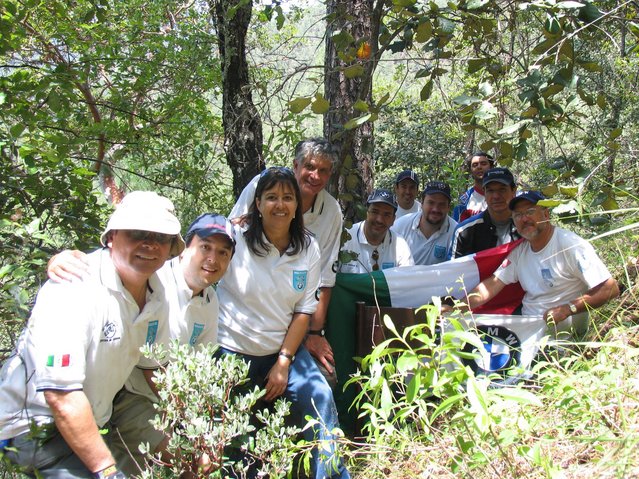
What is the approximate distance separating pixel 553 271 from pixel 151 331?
9.22 ft

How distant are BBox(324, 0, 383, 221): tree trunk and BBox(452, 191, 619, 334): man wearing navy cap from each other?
1.19 meters

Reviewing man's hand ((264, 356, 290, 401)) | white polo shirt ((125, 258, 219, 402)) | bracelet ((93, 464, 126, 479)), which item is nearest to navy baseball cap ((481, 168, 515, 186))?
man's hand ((264, 356, 290, 401))

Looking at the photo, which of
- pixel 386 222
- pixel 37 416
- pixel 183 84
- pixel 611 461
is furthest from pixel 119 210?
pixel 183 84

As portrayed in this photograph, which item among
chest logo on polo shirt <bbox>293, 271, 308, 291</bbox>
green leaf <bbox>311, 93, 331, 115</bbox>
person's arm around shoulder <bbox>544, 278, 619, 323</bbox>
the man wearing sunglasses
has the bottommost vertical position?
person's arm around shoulder <bbox>544, 278, 619, 323</bbox>

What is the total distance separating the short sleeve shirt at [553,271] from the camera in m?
4.15

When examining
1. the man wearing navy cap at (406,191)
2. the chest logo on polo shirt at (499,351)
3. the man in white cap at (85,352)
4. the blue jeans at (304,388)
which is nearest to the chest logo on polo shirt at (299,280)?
the blue jeans at (304,388)

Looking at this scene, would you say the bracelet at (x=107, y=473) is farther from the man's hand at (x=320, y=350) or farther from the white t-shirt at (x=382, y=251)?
the white t-shirt at (x=382, y=251)

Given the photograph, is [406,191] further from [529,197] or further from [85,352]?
[85,352]

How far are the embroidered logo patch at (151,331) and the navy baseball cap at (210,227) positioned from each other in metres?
0.55

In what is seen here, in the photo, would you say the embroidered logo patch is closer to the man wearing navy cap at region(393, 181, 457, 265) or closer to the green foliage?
the green foliage

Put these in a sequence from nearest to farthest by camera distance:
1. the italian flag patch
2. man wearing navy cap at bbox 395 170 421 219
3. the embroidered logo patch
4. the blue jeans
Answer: the italian flag patch → the embroidered logo patch → the blue jeans → man wearing navy cap at bbox 395 170 421 219

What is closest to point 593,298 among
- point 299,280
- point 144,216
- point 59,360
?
point 299,280

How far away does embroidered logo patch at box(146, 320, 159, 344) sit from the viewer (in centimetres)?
290

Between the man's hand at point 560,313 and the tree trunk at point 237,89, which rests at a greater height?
the tree trunk at point 237,89
